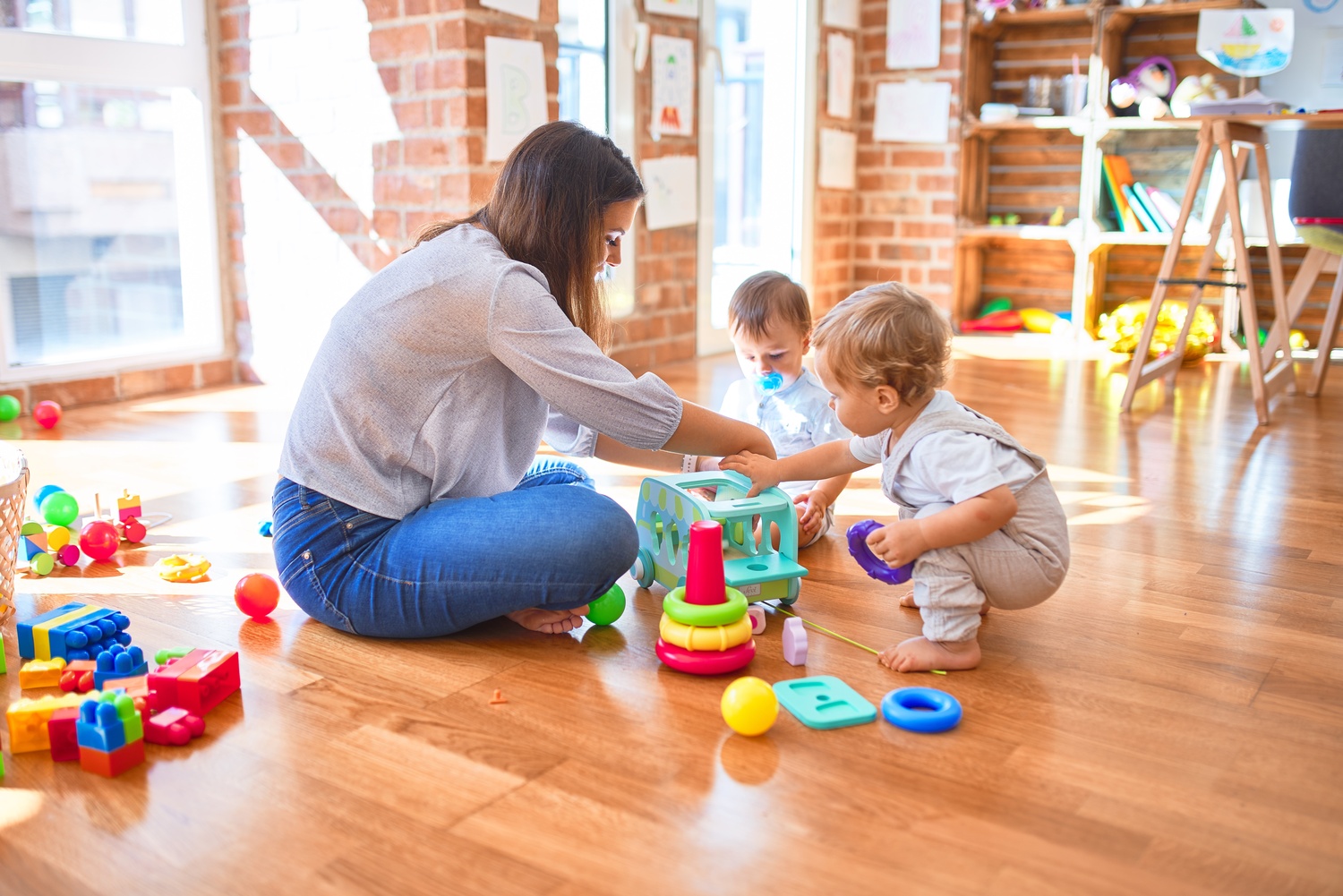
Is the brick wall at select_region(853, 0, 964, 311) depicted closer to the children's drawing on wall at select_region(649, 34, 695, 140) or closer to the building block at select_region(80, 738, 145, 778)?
the children's drawing on wall at select_region(649, 34, 695, 140)

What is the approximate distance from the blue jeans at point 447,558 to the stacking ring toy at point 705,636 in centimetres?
13

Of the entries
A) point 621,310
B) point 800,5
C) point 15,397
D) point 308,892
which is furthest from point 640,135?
point 308,892

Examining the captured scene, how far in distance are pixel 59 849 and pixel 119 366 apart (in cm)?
242

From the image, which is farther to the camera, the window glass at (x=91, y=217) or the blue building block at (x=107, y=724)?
the window glass at (x=91, y=217)

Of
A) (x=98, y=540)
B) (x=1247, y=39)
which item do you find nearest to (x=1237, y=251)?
(x=1247, y=39)

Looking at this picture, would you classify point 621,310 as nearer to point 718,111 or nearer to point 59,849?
point 718,111

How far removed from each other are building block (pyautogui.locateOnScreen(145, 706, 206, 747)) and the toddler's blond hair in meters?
0.81

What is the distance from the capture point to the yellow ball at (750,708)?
1.19 meters

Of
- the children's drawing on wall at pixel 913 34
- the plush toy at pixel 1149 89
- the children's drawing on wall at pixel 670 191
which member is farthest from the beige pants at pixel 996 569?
the children's drawing on wall at pixel 913 34

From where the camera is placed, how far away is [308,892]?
924 mm

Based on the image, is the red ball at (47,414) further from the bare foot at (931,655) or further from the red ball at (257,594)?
the bare foot at (931,655)

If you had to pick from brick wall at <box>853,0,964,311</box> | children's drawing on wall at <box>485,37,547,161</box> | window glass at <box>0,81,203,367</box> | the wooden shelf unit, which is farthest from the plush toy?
window glass at <box>0,81,203,367</box>

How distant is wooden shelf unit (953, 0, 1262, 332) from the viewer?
A: 13.9ft

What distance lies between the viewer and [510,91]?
2.92m
